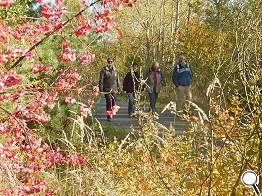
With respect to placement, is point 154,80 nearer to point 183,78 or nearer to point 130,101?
point 130,101

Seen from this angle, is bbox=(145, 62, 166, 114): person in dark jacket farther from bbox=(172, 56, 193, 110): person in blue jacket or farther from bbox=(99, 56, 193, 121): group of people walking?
bbox=(172, 56, 193, 110): person in blue jacket

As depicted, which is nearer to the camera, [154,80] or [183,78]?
[183,78]

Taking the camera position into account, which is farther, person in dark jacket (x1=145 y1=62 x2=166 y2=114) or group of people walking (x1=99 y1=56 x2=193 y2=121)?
person in dark jacket (x1=145 y1=62 x2=166 y2=114)

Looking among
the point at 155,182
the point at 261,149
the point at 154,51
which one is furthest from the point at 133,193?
the point at 154,51

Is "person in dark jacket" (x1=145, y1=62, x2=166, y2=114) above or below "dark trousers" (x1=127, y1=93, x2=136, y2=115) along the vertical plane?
above

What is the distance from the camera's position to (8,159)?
5.85 m

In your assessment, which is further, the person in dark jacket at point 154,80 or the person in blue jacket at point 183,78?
the person in dark jacket at point 154,80

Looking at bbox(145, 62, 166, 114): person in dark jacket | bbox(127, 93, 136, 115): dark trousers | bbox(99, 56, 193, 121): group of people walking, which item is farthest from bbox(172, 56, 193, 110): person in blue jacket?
bbox(127, 93, 136, 115): dark trousers

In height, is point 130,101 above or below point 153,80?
Result: below

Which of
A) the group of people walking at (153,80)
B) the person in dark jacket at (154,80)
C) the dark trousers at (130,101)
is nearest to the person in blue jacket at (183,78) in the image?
the group of people walking at (153,80)

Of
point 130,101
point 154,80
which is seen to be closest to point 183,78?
point 154,80

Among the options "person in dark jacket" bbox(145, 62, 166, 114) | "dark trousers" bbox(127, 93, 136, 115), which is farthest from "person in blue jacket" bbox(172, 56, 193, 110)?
"dark trousers" bbox(127, 93, 136, 115)

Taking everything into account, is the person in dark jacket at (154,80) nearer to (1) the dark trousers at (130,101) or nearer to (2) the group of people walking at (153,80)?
(2) the group of people walking at (153,80)

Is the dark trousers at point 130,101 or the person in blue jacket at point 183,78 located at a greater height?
the person in blue jacket at point 183,78
